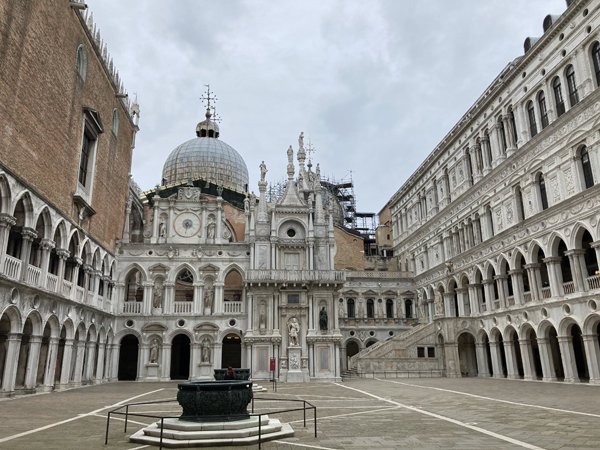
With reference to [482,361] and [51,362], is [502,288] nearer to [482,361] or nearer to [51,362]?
[482,361]

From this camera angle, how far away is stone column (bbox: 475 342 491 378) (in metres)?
35.4

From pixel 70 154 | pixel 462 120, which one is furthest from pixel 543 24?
pixel 70 154

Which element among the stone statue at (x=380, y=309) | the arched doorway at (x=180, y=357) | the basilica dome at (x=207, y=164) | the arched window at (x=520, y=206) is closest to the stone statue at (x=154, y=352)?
the arched doorway at (x=180, y=357)

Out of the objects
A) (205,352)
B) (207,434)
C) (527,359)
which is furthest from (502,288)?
(207,434)

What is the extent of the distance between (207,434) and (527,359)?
84.0 feet

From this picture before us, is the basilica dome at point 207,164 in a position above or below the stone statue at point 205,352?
above

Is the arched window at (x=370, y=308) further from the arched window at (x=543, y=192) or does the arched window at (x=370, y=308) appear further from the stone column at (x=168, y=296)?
the arched window at (x=543, y=192)

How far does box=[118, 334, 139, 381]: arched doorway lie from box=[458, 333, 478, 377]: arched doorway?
2422 cm

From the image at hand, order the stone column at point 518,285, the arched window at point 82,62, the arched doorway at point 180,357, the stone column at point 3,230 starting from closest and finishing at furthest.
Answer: the stone column at point 3,230
the arched window at point 82,62
the stone column at point 518,285
the arched doorway at point 180,357

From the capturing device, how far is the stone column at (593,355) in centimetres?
2494

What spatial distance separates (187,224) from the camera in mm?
37688

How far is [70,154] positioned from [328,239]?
1839cm

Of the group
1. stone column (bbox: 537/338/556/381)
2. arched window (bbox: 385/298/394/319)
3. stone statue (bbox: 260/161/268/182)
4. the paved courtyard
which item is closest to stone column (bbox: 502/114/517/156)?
stone column (bbox: 537/338/556/381)

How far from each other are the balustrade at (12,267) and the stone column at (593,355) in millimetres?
26539
